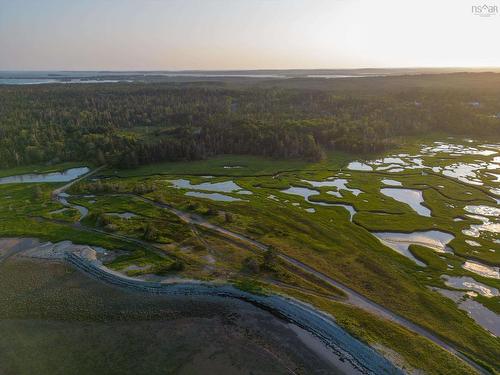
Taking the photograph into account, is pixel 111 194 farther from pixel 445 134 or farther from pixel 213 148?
pixel 445 134

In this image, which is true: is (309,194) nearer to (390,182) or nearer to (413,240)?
(390,182)

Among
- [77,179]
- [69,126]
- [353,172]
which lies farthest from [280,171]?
[69,126]

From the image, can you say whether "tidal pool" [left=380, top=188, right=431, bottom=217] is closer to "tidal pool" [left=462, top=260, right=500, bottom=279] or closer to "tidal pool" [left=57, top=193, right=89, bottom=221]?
"tidal pool" [left=462, top=260, right=500, bottom=279]

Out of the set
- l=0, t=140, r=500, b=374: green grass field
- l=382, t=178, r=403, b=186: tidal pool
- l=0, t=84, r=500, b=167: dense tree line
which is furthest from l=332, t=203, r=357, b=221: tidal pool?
l=0, t=84, r=500, b=167: dense tree line

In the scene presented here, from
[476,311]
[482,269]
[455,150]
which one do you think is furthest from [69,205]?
[455,150]

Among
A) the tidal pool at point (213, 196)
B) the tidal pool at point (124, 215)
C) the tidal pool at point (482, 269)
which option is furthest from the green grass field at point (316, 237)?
the tidal pool at point (213, 196)
